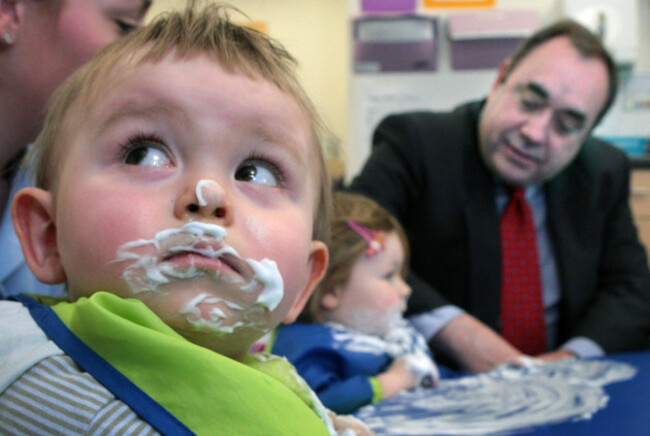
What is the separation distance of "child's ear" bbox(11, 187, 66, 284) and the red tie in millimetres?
1271

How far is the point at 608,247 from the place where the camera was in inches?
66.4

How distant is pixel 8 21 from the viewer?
2.50ft

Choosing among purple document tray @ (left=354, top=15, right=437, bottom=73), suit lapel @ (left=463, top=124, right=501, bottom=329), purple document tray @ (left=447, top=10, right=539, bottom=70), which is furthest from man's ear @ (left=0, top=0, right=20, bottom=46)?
purple document tray @ (left=447, top=10, right=539, bottom=70)

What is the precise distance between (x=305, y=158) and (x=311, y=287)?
6.6 inches

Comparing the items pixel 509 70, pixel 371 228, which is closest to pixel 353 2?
pixel 509 70

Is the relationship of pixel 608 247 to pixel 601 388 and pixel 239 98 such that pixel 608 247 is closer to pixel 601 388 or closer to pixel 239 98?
pixel 601 388

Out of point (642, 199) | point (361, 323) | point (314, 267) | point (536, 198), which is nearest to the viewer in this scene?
point (314, 267)

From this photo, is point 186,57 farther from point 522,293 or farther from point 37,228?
point 522,293

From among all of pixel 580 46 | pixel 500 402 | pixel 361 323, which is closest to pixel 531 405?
pixel 500 402

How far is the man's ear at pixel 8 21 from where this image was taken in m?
0.75

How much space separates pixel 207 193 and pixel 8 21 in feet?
1.74

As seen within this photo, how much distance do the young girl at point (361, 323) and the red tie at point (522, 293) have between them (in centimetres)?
35

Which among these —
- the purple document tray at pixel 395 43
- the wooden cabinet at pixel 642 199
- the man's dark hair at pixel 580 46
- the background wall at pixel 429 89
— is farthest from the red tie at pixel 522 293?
the purple document tray at pixel 395 43

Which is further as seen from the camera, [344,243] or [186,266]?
[344,243]
